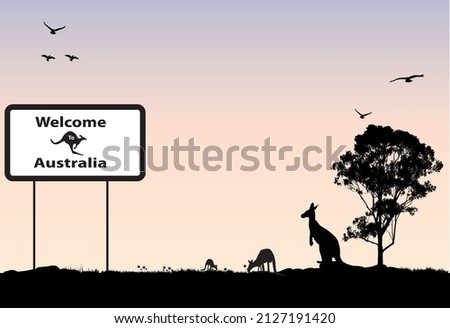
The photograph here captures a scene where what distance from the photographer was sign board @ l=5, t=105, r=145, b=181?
28.1 metres

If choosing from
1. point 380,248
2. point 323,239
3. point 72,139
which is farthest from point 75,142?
point 380,248

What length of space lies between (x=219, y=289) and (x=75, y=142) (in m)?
6.98

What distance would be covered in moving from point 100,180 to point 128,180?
0.94 meters

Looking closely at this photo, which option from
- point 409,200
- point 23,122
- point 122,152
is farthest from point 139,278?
point 409,200

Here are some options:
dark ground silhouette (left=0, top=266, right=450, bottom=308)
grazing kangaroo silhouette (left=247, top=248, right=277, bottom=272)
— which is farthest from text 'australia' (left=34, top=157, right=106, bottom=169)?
grazing kangaroo silhouette (left=247, top=248, right=277, bottom=272)

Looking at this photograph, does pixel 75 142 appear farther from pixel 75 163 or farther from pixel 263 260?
pixel 263 260

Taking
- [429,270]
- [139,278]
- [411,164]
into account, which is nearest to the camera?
[139,278]

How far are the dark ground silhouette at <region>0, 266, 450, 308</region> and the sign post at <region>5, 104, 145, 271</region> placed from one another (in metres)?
3.20

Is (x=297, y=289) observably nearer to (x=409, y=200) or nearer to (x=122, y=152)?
(x=122, y=152)

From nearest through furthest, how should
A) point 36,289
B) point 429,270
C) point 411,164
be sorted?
point 36,289 < point 429,270 < point 411,164

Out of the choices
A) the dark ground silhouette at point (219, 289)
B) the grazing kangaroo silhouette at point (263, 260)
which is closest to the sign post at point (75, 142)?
the dark ground silhouette at point (219, 289)

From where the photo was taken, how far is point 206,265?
93.7ft

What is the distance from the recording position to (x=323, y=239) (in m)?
29.1
